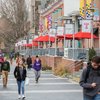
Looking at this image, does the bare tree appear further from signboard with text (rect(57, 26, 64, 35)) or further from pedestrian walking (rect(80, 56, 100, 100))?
pedestrian walking (rect(80, 56, 100, 100))

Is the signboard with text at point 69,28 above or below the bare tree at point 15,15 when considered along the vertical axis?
below

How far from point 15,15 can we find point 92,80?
284 feet

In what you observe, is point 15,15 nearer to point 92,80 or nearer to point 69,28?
point 69,28

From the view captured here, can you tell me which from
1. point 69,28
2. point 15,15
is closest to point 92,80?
point 69,28

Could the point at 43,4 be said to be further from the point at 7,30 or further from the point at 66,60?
the point at 66,60

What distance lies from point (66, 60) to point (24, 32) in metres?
61.6

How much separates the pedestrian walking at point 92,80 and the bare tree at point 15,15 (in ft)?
280

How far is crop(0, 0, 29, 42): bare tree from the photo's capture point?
9494cm

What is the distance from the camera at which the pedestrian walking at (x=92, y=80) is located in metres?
9.47

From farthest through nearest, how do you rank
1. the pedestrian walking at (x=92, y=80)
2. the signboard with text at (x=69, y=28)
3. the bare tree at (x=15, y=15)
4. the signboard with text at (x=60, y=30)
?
the bare tree at (x=15, y=15), the signboard with text at (x=60, y=30), the signboard with text at (x=69, y=28), the pedestrian walking at (x=92, y=80)

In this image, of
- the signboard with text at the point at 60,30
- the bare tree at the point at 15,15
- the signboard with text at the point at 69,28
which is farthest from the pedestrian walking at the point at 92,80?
the bare tree at the point at 15,15

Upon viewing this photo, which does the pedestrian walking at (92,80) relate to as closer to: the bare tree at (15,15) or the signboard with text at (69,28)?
the signboard with text at (69,28)

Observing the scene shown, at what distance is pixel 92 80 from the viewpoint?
380 inches

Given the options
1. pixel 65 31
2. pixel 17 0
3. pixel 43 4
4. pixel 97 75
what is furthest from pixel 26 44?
pixel 97 75
